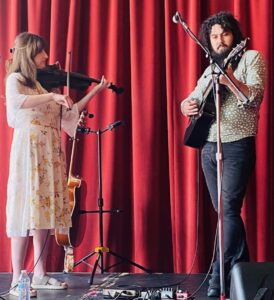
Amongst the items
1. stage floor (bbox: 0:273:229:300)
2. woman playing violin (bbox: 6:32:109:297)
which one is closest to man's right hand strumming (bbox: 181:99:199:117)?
woman playing violin (bbox: 6:32:109:297)

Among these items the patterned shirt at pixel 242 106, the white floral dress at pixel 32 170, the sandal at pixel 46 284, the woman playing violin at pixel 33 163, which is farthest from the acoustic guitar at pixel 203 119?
the sandal at pixel 46 284

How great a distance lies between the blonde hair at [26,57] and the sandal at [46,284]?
3.24 feet

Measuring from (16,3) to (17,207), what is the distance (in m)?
1.51

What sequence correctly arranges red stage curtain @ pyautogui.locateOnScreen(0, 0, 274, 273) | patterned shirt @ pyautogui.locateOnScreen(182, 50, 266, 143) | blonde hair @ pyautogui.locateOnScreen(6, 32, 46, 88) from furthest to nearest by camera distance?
red stage curtain @ pyautogui.locateOnScreen(0, 0, 274, 273) → blonde hair @ pyautogui.locateOnScreen(6, 32, 46, 88) → patterned shirt @ pyautogui.locateOnScreen(182, 50, 266, 143)

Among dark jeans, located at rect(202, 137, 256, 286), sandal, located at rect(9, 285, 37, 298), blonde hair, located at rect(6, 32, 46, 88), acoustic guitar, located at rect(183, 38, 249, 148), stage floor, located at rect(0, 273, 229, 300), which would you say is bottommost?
stage floor, located at rect(0, 273, 229, 300)

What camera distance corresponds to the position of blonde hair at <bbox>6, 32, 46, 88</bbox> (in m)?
2.52

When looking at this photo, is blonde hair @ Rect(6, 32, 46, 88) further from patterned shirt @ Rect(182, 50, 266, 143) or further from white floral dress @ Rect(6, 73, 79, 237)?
patterned shirt @ Rect(182, 50, 266, 143)

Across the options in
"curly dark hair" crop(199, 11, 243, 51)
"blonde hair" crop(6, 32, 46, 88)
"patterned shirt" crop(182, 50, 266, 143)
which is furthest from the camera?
"blonde hair" crop(6, 32, 46, 88)

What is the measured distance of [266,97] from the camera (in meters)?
2.95

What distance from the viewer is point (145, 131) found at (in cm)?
310

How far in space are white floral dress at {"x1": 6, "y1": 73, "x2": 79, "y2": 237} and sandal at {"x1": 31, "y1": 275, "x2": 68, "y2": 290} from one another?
11.3 inches

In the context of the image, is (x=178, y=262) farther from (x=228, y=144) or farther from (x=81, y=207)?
(x=228, y=144)

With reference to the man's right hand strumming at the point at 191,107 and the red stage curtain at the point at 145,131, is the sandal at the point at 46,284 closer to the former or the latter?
the red stage curtain at the point at 145,131

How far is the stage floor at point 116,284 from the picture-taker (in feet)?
7.93
